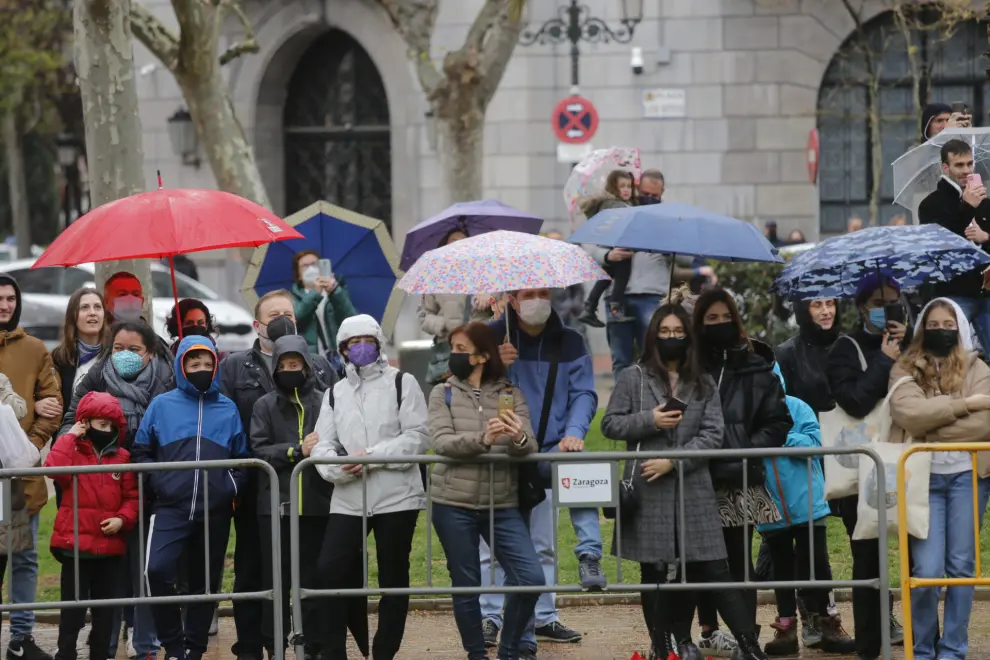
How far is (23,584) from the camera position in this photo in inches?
353

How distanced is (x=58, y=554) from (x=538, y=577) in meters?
2.33

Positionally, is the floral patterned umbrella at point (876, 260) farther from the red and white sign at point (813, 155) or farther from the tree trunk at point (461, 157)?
the red and white sign at point (813, 155)

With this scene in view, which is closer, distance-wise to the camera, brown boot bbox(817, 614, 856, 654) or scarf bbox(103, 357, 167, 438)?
scarf bbox(103, 357, 167, 438)

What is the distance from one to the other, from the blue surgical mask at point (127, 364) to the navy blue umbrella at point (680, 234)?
2.35 m

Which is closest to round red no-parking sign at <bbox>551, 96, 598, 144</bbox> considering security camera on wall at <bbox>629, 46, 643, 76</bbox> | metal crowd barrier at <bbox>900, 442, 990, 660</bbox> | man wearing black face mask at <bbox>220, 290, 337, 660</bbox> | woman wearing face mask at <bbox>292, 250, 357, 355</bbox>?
security camera on wall at <bbox>629, 46, 643, 76</bbox>

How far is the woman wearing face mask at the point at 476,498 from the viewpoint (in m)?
8.45

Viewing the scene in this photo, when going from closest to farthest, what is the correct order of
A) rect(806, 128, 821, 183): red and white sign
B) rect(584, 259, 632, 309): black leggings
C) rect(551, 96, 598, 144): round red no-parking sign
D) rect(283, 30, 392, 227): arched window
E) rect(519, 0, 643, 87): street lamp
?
rect(584, 259, 632, 309): black leggings < rect(551, 96, 598, 144): round red no-parking sign < rect(519, 0, 643, 87): street lamp < rect(806, 128, 821, 183): red and white sign < rect(283, 30, 392, 227): arched window

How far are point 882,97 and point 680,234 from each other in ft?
57.8

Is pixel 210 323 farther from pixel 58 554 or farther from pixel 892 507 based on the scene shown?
pixel 892 507

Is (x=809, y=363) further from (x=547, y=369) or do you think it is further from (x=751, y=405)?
(x=547, y=369)

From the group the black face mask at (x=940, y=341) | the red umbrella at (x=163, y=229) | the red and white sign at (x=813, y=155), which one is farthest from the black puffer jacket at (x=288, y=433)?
the red and white sign at (x=813, y=155)

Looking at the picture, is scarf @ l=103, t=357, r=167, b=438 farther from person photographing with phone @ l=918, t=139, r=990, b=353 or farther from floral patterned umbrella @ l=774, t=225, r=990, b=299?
person photographing with phone @ l=918, t=139, r=990, b=353

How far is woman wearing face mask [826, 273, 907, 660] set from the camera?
8547mm

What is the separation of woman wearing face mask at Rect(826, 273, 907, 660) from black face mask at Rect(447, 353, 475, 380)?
1.88 meters
